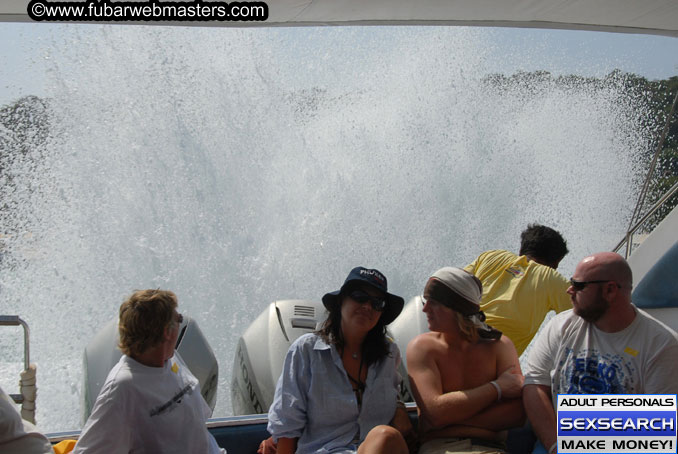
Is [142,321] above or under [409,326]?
above

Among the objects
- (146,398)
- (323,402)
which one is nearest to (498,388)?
(323,402)

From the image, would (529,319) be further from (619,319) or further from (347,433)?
(347,433)

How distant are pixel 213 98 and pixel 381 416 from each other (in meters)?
6.20

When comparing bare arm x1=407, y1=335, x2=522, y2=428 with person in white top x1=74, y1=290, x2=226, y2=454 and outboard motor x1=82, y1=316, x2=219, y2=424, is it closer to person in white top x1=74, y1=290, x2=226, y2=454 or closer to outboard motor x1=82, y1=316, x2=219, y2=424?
person in white top x1=74, y1=290, x2=226, y2=454

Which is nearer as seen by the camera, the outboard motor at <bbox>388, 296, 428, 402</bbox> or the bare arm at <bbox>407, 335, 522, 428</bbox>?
the bare arm at <bbox>407, 335, 522, 428</bbox>

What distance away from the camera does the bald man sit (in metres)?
2.49

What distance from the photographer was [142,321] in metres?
2.18

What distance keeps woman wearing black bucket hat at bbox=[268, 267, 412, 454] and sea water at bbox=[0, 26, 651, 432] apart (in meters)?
2.50

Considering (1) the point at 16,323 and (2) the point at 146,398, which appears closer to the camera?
(2) the point at 146,398

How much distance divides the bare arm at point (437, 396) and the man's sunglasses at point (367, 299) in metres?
0.25

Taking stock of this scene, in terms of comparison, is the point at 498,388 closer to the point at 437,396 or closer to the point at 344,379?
the point at 437,396

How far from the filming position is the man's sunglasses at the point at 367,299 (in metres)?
2.63

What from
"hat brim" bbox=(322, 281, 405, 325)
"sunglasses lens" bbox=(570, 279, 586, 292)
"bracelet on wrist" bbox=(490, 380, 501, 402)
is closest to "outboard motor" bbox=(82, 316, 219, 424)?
"hat brim" bbox=(322, 281, 405, 325)

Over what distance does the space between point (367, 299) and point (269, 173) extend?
541 centimetres
